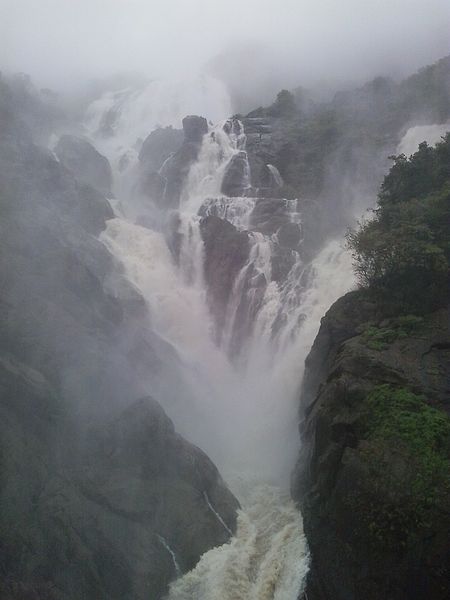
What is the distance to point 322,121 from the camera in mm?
53906

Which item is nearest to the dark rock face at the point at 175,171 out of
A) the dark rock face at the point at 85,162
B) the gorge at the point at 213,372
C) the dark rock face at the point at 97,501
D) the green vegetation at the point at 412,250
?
the gorge at the point at 213,372

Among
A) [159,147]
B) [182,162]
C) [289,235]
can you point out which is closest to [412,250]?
[289,235]

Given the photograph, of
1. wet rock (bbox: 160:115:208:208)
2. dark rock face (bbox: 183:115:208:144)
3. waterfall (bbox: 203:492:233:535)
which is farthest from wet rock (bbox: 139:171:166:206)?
waterfall (bbox: 203:492:233:535)

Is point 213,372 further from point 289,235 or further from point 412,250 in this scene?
point 412,250

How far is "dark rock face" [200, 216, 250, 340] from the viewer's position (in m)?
36.5

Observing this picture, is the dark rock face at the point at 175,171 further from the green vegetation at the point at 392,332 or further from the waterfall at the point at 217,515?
the waterfall at the point at 217,515

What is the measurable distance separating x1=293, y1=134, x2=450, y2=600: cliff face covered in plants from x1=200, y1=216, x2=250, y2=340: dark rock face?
13044 mm

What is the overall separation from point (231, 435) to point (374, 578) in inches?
563

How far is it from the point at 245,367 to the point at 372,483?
18719 mm

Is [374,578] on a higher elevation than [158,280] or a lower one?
lower

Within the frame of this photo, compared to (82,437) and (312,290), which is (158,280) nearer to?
(312,290)

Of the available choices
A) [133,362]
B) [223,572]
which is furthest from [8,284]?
[223,572]

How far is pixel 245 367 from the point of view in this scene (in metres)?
32.3

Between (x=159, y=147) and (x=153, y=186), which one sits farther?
(x=159, y=147)
